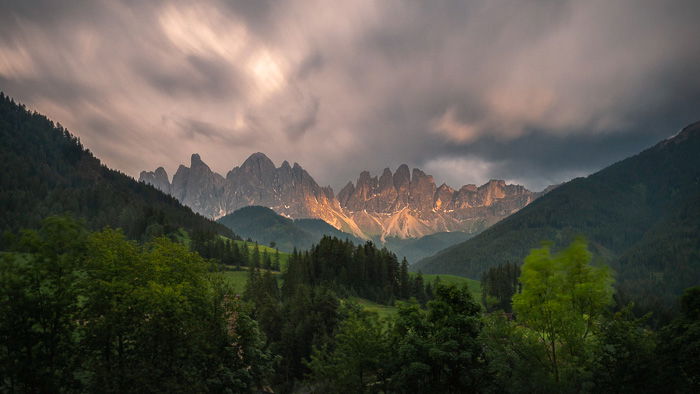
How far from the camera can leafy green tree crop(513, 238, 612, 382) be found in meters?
29.0

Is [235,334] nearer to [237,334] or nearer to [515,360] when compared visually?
[237,334]

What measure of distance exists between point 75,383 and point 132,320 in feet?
15.3

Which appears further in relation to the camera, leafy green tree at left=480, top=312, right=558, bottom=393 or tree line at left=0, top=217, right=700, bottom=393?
leafy green tree at left=480, top=312, right=558, bottom=393

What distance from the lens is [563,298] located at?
2883cm

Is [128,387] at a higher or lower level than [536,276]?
lower

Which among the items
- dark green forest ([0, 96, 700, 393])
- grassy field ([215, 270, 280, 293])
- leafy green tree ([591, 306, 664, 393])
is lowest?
leafy green tree ([591, 306, 664, 393])

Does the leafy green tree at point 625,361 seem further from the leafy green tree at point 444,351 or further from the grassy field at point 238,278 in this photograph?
the grassy field at point 238,278

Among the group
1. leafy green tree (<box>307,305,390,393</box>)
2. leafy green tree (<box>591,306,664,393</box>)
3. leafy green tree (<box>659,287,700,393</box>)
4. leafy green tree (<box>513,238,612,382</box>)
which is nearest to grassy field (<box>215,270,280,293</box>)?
leafy green tree (<box>307,305,390,393</box>)

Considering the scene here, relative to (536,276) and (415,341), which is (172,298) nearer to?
(415,341)

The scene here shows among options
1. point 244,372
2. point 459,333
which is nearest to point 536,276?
point 459,333

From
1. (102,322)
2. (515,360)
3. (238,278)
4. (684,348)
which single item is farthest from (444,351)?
(238,278)

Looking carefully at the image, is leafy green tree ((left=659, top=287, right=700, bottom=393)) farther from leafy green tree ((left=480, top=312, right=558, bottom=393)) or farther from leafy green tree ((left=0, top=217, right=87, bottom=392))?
leafy green tree ((left=0, top=217, right=87, bottom=392))

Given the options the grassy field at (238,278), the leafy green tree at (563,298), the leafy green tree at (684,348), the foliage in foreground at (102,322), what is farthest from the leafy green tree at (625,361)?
the grassy field at (238,278)

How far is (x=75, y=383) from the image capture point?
77.3 feet
